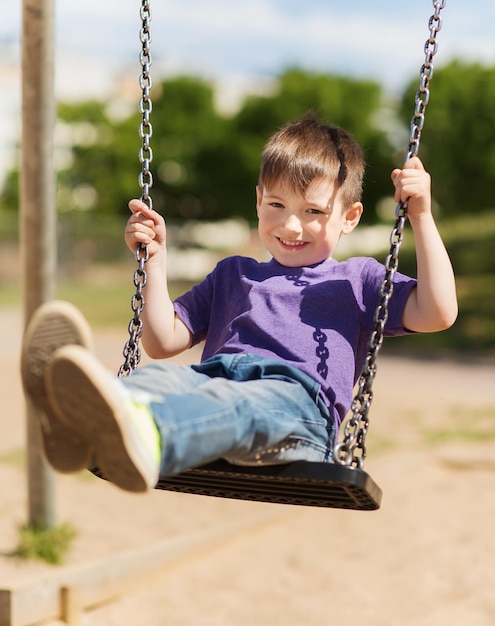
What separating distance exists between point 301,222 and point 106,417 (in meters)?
1.02

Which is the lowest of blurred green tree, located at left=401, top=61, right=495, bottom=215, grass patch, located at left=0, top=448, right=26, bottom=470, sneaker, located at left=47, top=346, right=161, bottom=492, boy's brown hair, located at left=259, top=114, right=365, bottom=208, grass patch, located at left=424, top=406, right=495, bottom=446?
sneaker, located at left=47, top=346, right=161, bottom=492

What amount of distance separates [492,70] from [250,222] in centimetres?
1026

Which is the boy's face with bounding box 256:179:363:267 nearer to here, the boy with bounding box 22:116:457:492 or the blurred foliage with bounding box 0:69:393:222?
the boy with bounding box 22:116:457:492

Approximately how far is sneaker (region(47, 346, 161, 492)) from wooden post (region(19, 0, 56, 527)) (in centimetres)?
279

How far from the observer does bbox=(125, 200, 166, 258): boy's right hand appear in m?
2.92

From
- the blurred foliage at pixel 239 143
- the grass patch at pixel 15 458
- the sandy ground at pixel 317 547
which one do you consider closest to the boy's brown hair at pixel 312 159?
the sandy ground at pixel 317 547

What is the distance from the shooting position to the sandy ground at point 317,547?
464cm

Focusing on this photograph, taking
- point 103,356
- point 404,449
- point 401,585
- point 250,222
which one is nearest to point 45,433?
point 401,585

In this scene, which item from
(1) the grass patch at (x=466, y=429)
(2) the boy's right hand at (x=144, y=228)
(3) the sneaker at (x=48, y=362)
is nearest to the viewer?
(3) the sneaker at (x=48, y=362)

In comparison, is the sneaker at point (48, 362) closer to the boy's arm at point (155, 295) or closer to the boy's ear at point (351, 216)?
the boy's arm at point (155, 295)

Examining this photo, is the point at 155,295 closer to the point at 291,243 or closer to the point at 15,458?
the point at 291,243

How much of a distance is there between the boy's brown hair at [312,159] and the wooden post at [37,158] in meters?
2.35

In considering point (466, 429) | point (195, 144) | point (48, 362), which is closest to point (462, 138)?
point (195, 144)

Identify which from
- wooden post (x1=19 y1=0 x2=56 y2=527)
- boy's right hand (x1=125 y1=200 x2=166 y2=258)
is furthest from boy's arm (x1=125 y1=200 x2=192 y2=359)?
wooden post (x1=19 y1=0 x2=56 y2=527)
